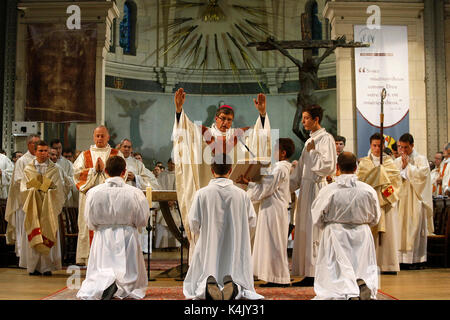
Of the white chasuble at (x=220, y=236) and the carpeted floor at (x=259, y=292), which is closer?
the white chasuble at (x=220, y=236)

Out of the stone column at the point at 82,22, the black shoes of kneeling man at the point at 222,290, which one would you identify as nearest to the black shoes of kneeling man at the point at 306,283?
the black shoes of kneeling man at the point at 222,290

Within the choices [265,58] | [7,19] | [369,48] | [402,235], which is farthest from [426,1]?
[7,19]

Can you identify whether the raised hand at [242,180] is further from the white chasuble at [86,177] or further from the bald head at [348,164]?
the white chasuble at [86,177]

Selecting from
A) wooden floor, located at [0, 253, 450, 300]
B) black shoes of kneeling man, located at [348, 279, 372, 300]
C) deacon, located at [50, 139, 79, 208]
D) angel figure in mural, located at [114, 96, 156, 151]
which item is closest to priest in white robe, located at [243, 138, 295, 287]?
wooden floor, located at [0, 253, 450, 300]

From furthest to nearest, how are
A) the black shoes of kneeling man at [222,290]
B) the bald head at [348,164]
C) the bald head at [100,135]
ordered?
the bald head at [100,135], the bald head at [348,164], the black shoes of kneeling man at [222,290]

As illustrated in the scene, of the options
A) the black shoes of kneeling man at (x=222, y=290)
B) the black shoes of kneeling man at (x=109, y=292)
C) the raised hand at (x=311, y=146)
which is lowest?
the black shoes of kneeling man at (x=109, y=292)

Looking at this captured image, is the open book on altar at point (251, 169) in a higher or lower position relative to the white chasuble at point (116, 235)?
higher

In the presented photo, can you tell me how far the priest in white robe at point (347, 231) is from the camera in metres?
5.46

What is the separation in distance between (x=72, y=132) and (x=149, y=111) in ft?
18.0

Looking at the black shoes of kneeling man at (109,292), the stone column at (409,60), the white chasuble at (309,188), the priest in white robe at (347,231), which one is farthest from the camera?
the stone column at (409,60)

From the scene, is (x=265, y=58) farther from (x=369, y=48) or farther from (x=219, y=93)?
(x=369, y=48)

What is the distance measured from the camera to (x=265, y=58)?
1967 centimetres

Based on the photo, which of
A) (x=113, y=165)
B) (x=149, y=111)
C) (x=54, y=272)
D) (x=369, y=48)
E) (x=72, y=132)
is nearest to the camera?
(x=113, y=165)

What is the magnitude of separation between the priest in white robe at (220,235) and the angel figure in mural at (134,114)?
44.1ft
